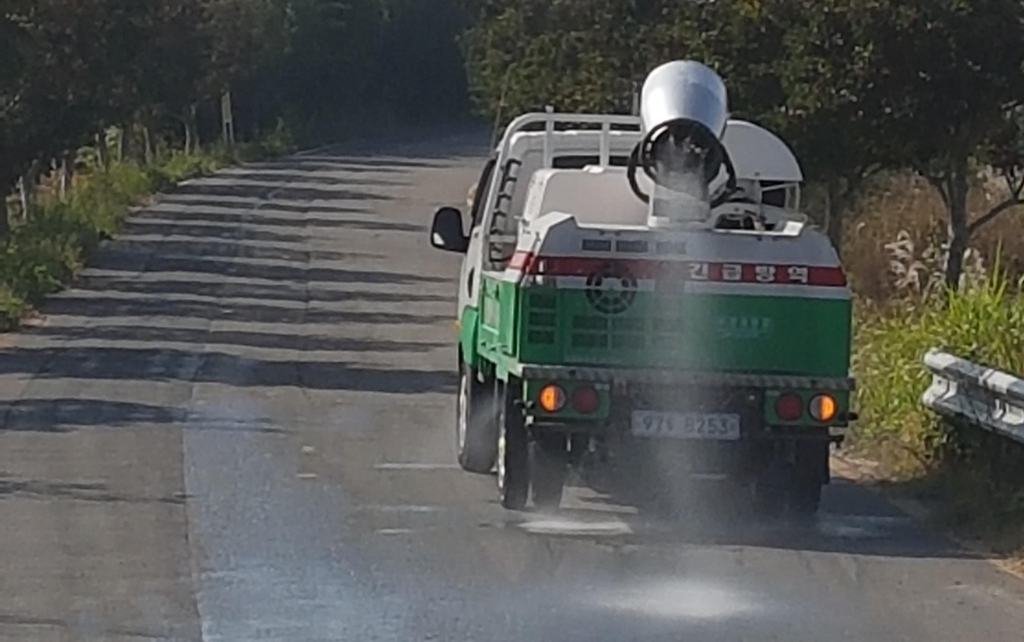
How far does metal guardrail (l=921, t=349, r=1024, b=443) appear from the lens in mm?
12836

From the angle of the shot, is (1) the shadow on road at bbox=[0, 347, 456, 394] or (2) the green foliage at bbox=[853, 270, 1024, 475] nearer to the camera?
(2) the green foliage at bbox=[853, 270, 1024, 475]

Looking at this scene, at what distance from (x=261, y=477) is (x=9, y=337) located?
10.1 metres

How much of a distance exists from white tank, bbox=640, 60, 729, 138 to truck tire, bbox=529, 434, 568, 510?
6.31ft

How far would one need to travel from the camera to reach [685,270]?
12.6 m

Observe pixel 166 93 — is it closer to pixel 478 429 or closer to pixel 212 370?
pixel 212 370

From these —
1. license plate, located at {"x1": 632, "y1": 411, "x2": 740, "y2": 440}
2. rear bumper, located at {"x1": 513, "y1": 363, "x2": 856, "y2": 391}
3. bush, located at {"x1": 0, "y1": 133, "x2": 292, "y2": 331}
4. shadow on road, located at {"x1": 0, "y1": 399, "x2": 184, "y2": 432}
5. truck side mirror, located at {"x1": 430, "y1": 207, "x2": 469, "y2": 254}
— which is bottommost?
bush, located at {"x1": 0, "y1": 133, "x2": 292, "y2": 331}

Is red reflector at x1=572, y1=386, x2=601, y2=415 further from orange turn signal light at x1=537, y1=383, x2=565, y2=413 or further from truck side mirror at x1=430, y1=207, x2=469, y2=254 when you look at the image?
truck side mirror at x1=430, y1=207, x2=469, y2=254

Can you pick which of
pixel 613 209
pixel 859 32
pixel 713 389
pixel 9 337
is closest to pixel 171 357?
pixel 9 337

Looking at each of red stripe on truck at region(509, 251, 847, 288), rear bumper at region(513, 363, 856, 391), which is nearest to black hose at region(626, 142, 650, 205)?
red stripe on truck at region(509, 251, 847, 288)

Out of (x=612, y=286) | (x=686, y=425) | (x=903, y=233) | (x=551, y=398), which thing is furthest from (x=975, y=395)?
(x=903, y=233)

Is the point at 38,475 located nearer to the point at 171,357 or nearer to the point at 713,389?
the point at 713,389

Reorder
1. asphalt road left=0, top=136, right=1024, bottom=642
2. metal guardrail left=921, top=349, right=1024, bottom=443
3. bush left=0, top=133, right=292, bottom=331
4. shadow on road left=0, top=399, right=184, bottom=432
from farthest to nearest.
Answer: bush left=0, top=133, right=292, bottom=331, shadow on road left=0, top=399, right=184, bottom=432, metal guardrail left=921, top=349, right=1024, bottom=443, asphalt road left=0, top=136, right=1024, bottom=642

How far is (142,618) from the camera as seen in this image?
32.5 feet

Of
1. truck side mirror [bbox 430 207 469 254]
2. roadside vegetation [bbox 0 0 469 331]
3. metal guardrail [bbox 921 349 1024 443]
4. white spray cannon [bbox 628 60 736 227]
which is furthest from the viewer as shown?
roadside vegetation [bbox 0 0 469 331]
